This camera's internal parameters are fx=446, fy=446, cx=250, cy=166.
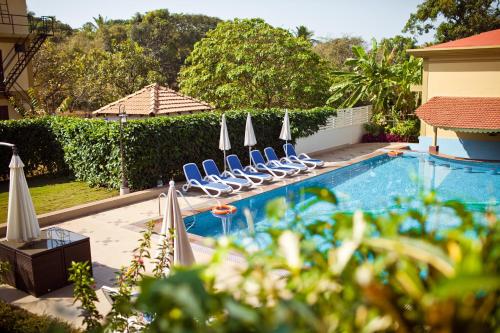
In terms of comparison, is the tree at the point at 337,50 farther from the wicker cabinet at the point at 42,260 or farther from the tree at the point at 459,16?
the wicker cabinet at the point at 42,260

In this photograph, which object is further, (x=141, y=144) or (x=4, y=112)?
(x=4, y=112)

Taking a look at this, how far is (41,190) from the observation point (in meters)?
16.3

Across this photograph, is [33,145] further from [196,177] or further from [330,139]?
[330,139]

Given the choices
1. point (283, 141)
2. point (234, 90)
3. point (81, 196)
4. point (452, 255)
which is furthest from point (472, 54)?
point (452, 255)

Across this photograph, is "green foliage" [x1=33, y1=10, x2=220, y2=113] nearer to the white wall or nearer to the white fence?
the white wall

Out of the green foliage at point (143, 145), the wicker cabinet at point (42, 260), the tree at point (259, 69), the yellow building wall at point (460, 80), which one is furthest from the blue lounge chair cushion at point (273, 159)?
the wicker cabinet at point (42, 260)

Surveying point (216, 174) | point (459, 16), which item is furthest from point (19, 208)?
point (459, 16)

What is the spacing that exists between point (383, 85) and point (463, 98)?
569 centimetres

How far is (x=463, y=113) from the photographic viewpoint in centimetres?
2344

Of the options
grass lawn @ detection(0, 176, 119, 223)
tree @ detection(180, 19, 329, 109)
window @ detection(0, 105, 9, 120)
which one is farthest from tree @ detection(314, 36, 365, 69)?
grass lawn @ detection(0, 176, 119, 223)

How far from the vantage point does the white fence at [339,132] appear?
24.5m

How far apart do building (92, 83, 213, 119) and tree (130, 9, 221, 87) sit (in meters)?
26.9

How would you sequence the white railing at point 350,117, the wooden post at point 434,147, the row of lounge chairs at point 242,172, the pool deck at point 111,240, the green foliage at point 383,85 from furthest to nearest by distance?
the green foliage at point 383,85, the white railing at point 350,117, the wooden post at point 434,147, the row of lounge chairs at point 242,172, the pool deck at point 111,240

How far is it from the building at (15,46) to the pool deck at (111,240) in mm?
15416
